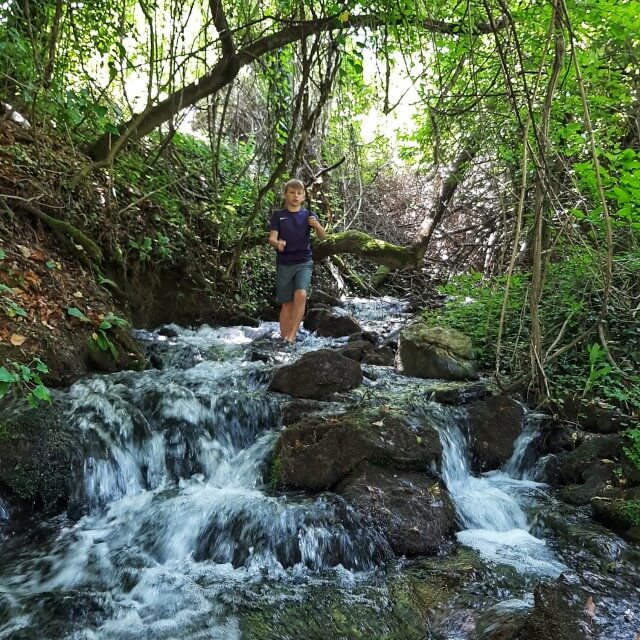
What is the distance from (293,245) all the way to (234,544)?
3818 mm

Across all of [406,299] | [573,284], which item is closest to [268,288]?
[406,299]

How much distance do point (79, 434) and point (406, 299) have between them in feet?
24.0

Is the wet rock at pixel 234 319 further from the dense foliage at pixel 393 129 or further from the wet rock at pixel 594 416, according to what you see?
the wet rock at pixel 594 416

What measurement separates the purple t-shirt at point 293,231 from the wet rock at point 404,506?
3.31 meters

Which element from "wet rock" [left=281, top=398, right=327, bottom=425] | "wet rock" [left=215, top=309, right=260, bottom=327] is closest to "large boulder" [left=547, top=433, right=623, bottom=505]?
"wet rock" [left=281, top=398, right=327, bottom=425]

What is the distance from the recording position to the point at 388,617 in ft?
8.00

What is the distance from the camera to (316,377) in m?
4.77

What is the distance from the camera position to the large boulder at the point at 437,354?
18.0 ft

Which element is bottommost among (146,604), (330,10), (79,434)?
(146,604)

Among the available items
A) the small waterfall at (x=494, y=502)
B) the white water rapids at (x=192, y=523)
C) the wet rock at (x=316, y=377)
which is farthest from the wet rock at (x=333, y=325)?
the small waterfall at (x=494, y=502)

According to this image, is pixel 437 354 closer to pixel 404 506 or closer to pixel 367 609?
pixel 404 506

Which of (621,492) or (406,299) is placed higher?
(406,299)

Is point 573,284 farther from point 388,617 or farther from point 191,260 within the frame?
point 191,260

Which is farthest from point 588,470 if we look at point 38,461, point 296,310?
point 38,461
